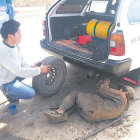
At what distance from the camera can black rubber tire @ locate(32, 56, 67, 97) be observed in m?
3.25

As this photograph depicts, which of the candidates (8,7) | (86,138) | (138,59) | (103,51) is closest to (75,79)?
(103,51)

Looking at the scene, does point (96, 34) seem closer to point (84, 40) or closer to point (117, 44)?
point (84, 40)

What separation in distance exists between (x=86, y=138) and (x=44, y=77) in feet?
4.33

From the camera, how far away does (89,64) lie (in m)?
3.11

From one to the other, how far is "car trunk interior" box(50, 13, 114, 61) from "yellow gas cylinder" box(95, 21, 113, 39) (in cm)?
14

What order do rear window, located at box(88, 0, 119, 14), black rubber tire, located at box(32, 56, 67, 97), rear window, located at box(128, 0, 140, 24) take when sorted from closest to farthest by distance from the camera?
1. rear window, located at box(128, 0, 140, 24)
2. black rubber tire, located at box(32, 56, 67, 97)
3. rear window, located at box(88, 0, 119, 14)

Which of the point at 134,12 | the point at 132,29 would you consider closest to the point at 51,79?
the point at 132,29

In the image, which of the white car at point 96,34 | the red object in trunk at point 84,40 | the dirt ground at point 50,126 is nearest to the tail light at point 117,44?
the white car at point 96,34

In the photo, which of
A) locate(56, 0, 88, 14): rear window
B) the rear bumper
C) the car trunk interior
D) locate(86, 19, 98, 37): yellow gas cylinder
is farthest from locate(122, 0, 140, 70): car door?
locate(56, 0, 88, 14): rear window

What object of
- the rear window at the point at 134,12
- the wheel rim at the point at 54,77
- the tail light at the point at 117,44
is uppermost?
the rear window at the point at 134,12

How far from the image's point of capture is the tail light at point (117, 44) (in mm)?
2749

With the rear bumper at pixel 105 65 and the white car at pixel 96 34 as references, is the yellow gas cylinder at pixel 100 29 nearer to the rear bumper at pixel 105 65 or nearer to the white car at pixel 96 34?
the white car at pixel 96 34

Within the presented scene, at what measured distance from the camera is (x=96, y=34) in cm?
416

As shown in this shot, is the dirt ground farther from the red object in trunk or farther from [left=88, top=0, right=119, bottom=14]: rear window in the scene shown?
[left=88, top=0, right=119, bottom=14]: rear window
